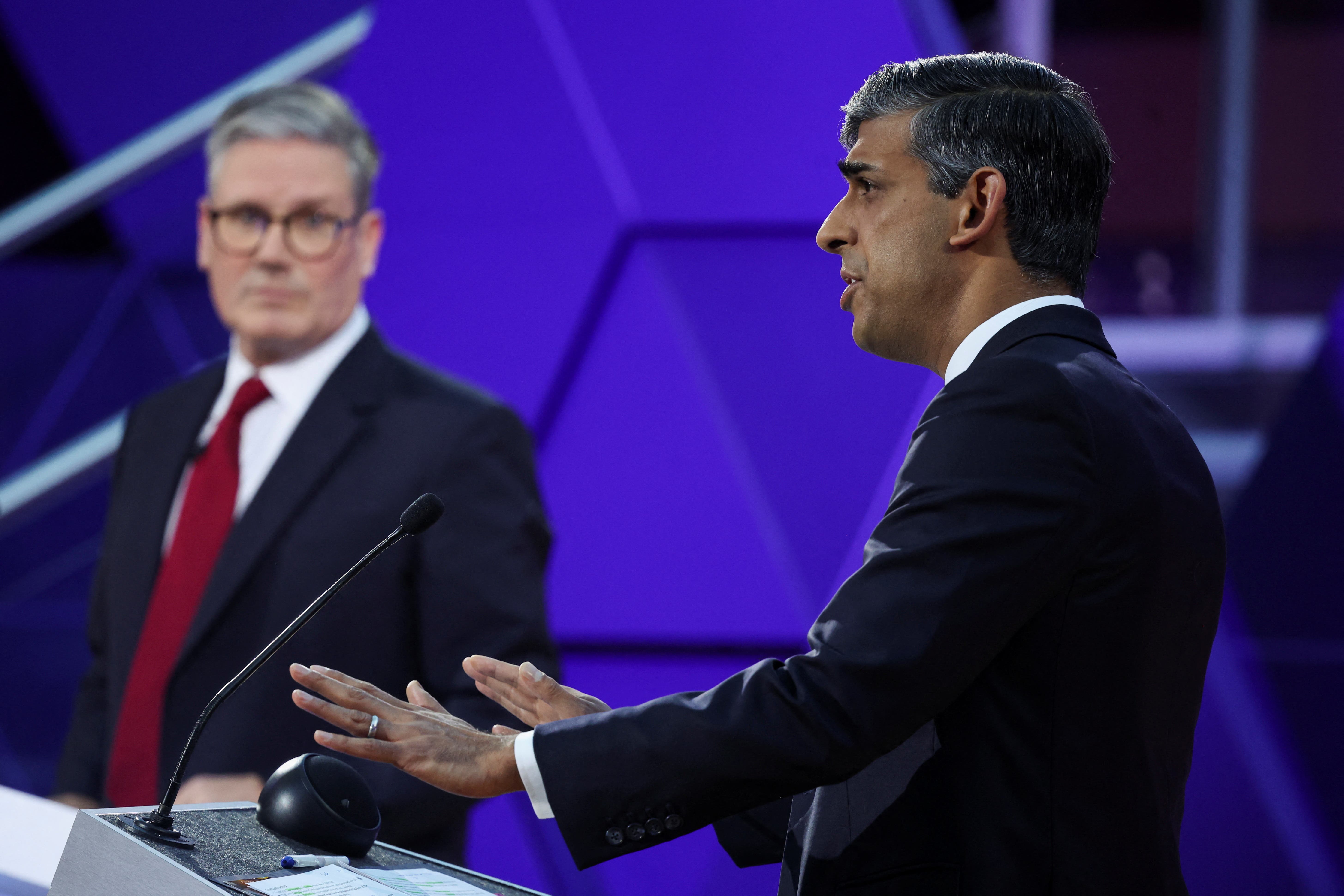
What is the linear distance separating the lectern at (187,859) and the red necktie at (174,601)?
83cm

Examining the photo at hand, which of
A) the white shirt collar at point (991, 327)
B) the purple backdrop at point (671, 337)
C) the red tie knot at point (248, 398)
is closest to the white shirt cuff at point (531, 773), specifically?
the white shirt collar at point (991, 327)

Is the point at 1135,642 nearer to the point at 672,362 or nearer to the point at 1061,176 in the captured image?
the point at 1061,176

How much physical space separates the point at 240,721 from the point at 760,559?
111cm

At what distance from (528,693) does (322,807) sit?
8.9 inches

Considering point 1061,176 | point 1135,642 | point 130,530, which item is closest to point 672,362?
point 130,530

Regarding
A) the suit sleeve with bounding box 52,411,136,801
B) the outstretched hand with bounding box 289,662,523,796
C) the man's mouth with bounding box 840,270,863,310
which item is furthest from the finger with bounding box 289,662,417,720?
the suit sleeve with bounding box 52,411,136,801

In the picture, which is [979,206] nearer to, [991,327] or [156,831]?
[991,327]

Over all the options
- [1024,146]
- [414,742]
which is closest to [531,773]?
[414,742]

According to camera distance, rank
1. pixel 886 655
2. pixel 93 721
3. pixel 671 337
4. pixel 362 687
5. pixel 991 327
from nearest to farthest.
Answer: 1. pixel 886 655
2. pixel 362 687
3. pixel 991 327
4. pixel 93 721
5. pixel 671 337

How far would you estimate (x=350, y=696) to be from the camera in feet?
3.72

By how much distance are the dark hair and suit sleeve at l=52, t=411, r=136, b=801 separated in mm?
1658

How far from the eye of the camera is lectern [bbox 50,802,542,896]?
1.07 metres

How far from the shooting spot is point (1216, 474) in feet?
8.78

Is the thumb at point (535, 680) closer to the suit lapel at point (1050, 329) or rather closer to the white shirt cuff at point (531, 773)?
the white shirt cuff at point (531, 773)
